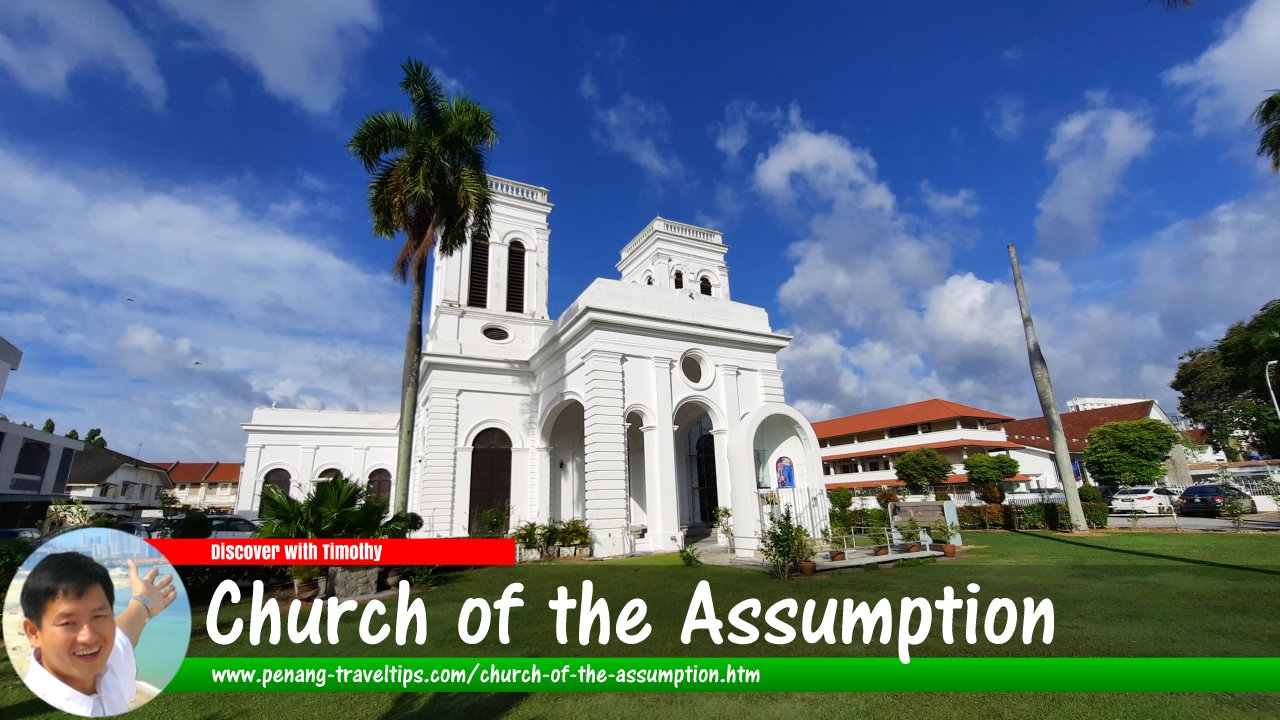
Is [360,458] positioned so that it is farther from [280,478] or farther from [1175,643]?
[1175,643]

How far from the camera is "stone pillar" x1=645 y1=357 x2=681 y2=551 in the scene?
1559 cm

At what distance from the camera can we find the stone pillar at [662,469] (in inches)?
614

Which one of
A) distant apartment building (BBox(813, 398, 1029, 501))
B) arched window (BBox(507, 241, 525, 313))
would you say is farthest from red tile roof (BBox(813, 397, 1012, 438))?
arched window (BBox(507, 241, 525, 313))

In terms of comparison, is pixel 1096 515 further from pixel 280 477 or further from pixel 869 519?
pixel 280 477

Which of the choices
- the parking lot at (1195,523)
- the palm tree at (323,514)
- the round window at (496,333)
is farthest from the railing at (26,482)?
the parking lot at (1195,523)

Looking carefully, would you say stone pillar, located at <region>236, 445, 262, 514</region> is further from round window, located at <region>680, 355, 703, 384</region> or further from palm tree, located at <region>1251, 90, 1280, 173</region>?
palm tree, located at <region>1251, 90, 1280, 173</region>

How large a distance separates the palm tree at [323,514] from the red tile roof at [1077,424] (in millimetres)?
47192

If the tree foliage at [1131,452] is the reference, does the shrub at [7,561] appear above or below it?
below

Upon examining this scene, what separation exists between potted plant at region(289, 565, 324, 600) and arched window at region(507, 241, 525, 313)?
613 inches

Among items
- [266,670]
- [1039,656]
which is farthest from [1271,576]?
[266,670]

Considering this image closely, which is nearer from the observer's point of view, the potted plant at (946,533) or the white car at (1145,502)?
the potted plant at (946,533)

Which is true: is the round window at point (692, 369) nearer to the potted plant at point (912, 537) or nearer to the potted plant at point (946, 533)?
the potted plant at point (912, 537)

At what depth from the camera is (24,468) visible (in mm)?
28969

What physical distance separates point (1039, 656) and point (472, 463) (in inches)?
707
